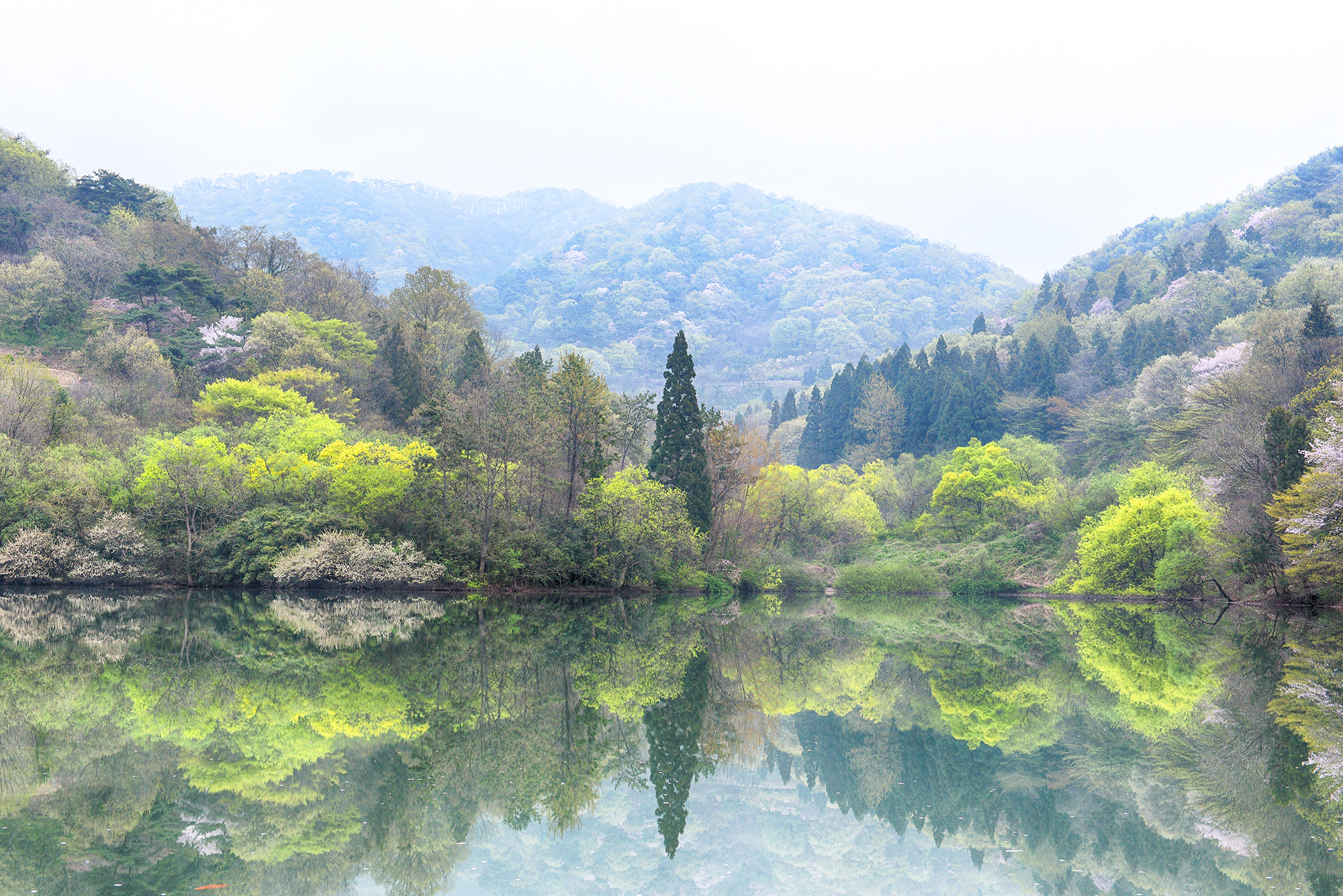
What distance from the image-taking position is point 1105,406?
198ft

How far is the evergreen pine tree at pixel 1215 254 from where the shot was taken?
79.9 m

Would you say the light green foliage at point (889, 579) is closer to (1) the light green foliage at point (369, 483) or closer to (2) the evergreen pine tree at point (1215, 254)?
(1) the light green foliage at point (369, 483)

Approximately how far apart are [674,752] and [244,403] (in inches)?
1485

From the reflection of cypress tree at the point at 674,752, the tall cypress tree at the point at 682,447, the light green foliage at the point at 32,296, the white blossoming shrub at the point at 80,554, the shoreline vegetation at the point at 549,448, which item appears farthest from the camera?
the light green foliage at the point at 32,296

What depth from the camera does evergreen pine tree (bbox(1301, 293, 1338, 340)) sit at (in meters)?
37.0

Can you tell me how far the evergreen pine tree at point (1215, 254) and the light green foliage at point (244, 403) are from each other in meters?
77.2

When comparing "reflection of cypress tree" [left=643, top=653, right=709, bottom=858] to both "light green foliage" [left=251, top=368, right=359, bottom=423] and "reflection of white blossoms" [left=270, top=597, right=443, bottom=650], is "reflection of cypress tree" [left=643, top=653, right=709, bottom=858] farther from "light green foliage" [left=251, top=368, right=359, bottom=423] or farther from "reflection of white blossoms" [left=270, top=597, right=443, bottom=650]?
"light green foliage" [left=251, top=368, right=359, bottom=423]

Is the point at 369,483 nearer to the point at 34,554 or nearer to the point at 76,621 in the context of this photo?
the point at 34,554

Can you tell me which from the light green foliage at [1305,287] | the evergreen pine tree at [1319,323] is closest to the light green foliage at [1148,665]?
the evergreen pine tree at [1319,323]

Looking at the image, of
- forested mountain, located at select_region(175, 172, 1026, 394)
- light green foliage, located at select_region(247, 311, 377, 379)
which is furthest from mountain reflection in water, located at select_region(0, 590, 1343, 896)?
forested mountain, located at select_region(175, 172, 1026, 394)

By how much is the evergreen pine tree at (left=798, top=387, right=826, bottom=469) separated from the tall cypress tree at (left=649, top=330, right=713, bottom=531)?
41462 mm

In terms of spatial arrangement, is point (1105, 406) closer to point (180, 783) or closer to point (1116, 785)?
point (1116, 785)

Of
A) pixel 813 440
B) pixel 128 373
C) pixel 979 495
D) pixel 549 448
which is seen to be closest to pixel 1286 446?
pixel 979 495

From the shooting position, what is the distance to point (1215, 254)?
263 feet
